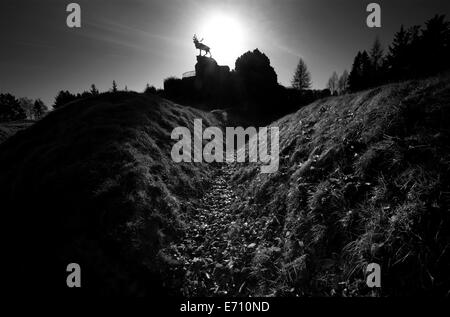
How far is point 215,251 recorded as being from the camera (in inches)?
255

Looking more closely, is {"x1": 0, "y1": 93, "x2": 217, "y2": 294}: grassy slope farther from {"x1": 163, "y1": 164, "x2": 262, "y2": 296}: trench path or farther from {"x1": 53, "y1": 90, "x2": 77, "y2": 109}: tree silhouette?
{"x1": 53, "y1": 90, "x2": 77, "y2": 109}: tree silhouette

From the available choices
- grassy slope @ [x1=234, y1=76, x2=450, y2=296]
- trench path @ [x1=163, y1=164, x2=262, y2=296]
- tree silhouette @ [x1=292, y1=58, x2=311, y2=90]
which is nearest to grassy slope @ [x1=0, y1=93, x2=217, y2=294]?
trench path @ [x1=163, y1=164, x2=262, y2=296]

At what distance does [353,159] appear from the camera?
5871mm

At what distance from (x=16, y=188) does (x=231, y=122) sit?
28.7 metres

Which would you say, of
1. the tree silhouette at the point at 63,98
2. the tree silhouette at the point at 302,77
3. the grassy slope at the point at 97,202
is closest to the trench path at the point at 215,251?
the grassy slope at the point at 97,202

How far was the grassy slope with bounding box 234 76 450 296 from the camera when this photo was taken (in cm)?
345

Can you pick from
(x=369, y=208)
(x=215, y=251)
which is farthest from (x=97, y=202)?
(x=369, y=208)

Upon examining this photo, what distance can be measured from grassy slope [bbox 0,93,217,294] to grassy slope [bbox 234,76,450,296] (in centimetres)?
333

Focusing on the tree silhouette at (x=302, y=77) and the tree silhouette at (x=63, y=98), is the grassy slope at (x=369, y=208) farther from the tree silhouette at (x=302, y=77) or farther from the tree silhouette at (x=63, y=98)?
the tree silhouette at (x=63, y=98)

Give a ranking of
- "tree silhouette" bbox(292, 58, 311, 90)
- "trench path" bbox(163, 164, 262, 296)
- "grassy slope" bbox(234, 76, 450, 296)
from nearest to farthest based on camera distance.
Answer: "grassy slope" bbox(234, 76, 450, 296) < "trench path" bbox(163, 164, 262, 296) < "tree silhouette" bbox(292, 58, 311, 90)

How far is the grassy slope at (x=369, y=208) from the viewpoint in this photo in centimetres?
345

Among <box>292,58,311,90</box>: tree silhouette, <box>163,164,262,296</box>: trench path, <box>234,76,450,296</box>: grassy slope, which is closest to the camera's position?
<box>234,76,450,296</box>: grassy slope

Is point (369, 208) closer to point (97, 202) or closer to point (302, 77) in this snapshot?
point (97, 202)
